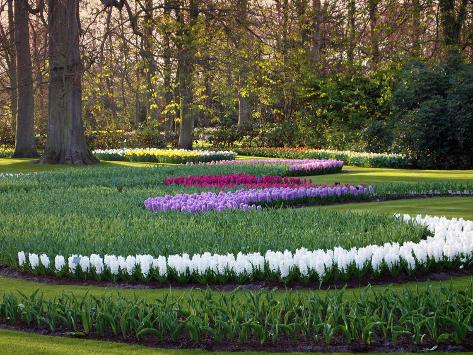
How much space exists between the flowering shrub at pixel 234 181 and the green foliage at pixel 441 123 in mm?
9100

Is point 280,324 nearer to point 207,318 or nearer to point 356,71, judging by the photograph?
point 207,318

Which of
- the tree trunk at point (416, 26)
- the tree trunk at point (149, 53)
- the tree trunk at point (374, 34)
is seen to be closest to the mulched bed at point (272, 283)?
the tree trunk at point (149, 53)

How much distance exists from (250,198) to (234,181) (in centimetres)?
302

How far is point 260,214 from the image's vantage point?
10.6 metres

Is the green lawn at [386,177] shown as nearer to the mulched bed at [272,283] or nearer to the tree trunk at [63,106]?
the tree trunk at [63,106]

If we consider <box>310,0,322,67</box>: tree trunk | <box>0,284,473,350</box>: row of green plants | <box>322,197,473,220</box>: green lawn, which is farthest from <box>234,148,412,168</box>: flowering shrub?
<box>0,284,473,350</box>: row of green plants

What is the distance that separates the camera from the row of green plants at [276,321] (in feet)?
17.7

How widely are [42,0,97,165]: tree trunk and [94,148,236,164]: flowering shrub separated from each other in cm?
306

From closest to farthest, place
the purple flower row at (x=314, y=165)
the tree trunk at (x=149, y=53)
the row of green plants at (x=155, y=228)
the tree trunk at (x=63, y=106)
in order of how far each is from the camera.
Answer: the row of green plants at (x=155, y=228) → the purple flower row at (x=314, y=165) → the tree trunk at (x=149, y=53) → the tree trunk at (x=63, y=106)

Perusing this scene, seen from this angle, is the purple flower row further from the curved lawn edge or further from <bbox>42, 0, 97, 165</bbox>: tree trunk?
the curved lawn edge

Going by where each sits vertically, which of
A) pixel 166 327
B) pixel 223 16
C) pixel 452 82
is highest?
pixel 223 16

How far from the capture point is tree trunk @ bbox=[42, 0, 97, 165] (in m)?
24.0

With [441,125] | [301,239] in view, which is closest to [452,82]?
[441,125]

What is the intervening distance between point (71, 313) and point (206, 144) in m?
33.2
